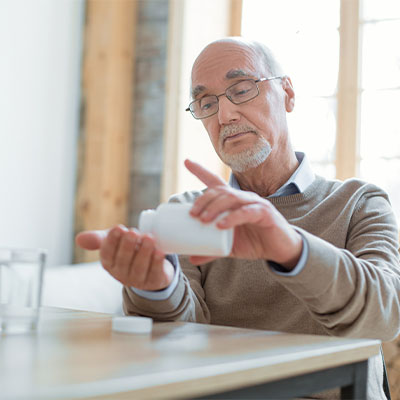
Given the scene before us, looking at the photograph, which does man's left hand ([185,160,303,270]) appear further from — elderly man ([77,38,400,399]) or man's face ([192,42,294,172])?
man's face ([192,42,294,172])

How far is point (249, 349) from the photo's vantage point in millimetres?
644

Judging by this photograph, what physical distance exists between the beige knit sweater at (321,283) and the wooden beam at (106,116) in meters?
1.41

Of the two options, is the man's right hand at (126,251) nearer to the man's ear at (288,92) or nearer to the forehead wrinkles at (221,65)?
the forehead wrinkles at (221,65)

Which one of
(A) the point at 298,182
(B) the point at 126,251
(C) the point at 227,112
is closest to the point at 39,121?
(C) the point at 227,112

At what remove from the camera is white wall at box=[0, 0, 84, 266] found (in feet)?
8.91

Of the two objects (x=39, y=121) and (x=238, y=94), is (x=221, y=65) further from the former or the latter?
(x=39, y=121)

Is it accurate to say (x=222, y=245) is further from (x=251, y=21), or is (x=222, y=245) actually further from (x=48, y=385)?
(x=251, y=21)

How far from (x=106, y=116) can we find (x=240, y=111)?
1.56 metres

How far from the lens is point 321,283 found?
841 millimetres

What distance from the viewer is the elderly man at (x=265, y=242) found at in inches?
32.7

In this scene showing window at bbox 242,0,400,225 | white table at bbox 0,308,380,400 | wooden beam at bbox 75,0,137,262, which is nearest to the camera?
white table at bbox 0,308,380,400

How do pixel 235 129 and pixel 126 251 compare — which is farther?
pixel 235 129

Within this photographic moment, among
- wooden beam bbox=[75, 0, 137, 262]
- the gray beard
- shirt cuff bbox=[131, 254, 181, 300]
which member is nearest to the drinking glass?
shirt cuff bbox=[131, 254, 181, 300]

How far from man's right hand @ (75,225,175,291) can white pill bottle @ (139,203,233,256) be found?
3 centimetres
